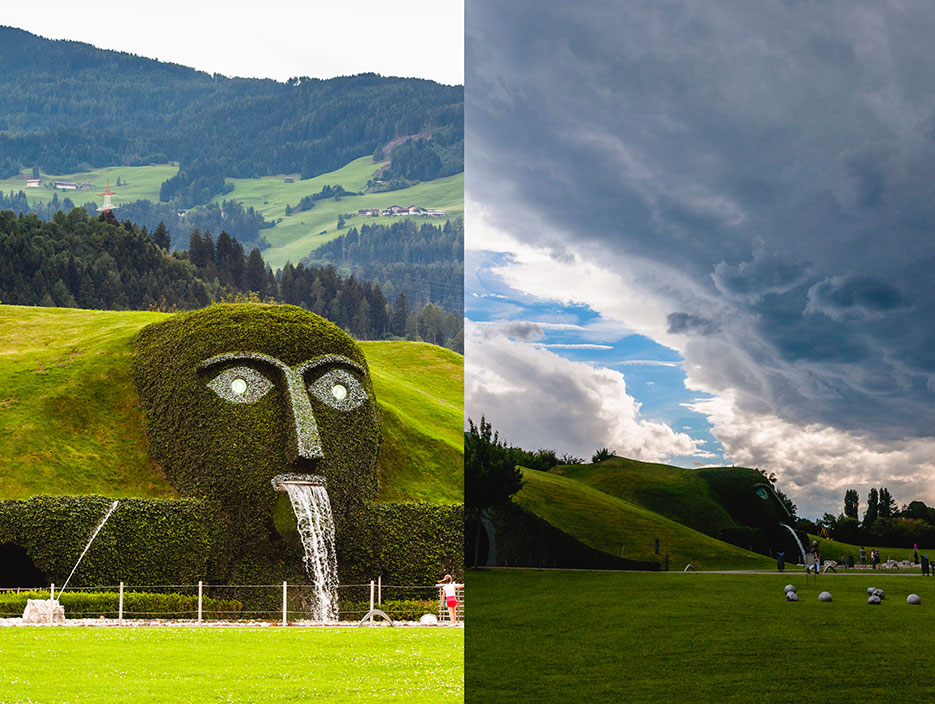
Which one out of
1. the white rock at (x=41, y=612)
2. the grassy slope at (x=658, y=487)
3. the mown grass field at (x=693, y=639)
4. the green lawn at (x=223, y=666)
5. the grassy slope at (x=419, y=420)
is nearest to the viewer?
the mown grass field at (x=693, y=639)

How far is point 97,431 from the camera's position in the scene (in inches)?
1158

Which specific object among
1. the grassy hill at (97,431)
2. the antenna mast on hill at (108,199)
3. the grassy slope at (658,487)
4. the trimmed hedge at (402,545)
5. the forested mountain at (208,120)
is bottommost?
the trimmed hedge at (402,545)

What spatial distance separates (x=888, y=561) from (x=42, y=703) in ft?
31.0

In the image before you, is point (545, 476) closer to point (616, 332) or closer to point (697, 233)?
point (616, 332)

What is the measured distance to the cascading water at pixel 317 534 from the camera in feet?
81.9

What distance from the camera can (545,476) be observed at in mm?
4441

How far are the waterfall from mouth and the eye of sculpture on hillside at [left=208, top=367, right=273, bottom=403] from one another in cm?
255

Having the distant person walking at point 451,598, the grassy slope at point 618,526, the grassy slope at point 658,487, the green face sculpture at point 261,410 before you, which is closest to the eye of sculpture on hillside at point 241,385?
the green face sculpture at point 261,410

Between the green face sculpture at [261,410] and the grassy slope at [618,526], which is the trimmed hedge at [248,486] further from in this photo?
the grassy slope at [618,526]

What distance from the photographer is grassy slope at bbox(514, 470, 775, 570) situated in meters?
4.42

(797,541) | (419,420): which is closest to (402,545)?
(419,420)

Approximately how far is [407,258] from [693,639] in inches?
5702

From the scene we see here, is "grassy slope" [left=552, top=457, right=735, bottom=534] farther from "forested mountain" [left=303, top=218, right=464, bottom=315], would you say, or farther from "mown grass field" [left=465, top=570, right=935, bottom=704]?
"forested mountain" [left=303, top=218, right=464, bottom=315]

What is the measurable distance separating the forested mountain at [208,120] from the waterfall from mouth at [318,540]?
143 m
